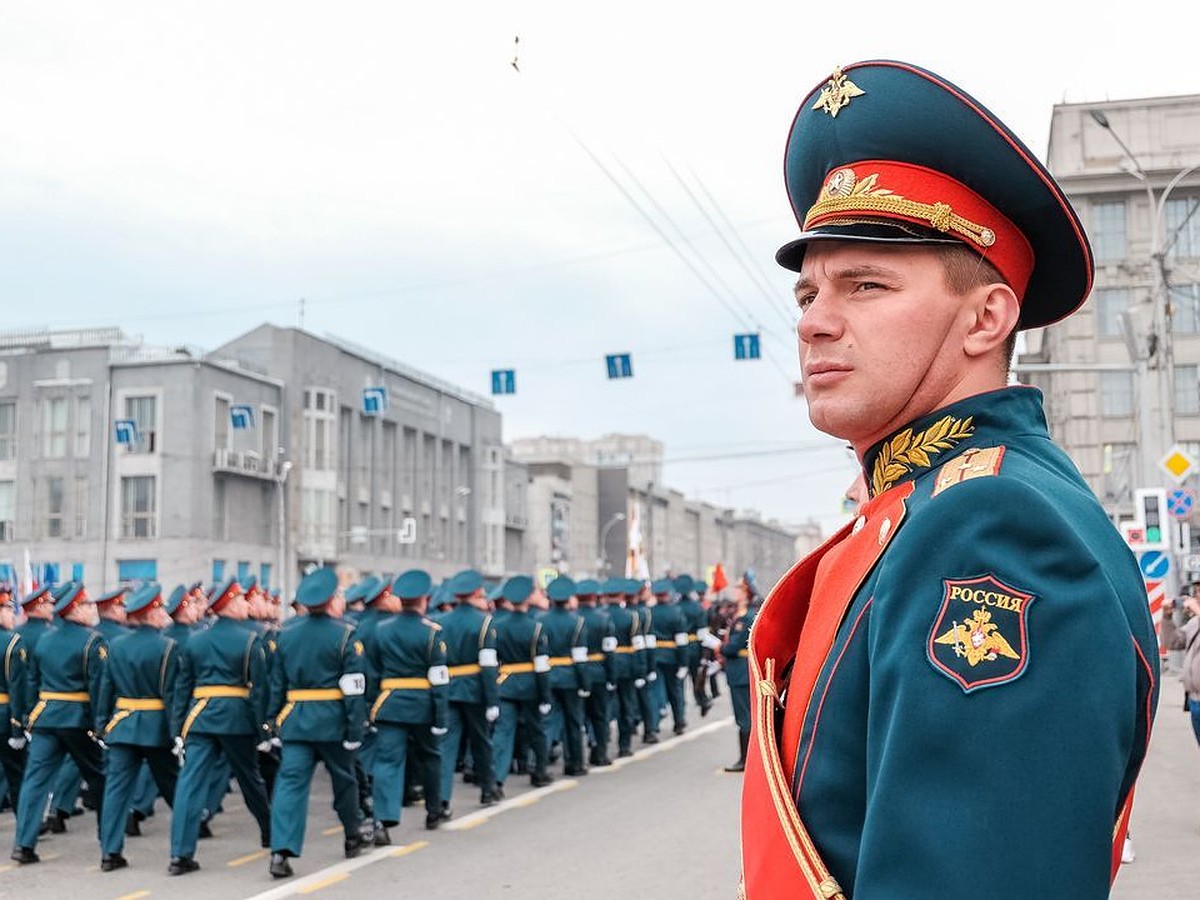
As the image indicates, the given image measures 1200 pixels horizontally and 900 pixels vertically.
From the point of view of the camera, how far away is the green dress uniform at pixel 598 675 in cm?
1658

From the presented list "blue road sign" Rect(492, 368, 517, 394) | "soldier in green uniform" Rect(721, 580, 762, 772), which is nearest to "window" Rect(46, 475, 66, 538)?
"blue road sign" Rect(492, 368, 517, 394)

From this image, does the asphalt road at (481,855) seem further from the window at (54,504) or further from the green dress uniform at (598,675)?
the window at (54,504)

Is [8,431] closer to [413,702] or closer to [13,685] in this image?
[13,685]

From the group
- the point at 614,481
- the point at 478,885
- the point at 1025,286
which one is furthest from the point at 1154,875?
the point at 614,481

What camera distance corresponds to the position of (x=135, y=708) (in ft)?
36.4

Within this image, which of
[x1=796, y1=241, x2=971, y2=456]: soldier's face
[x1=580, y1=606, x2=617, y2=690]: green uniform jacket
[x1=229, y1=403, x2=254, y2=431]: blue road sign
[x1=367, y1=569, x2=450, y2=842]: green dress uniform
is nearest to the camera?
[x1=796, y1=241, x2=971, y2=456]: soldier's face

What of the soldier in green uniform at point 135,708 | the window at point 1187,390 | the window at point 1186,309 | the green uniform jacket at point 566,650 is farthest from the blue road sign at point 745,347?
the window at point 1187,390

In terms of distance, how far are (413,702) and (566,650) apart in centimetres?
435

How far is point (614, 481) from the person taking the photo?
383 ft

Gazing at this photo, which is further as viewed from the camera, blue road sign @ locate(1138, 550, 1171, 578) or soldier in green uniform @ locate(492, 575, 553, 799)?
blue road sign @ locate(1138, 550, 1171, 578)

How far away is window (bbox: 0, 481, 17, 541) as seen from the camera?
50031 mm

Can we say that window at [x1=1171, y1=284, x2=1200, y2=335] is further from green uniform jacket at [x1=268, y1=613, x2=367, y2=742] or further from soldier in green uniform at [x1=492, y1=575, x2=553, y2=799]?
green uniform jacket at [x1=268, y1=613, x2=367, y2=742]

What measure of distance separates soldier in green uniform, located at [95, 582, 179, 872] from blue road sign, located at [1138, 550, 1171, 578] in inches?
499

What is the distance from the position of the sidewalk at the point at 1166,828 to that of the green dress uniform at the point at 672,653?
665 centimetres
